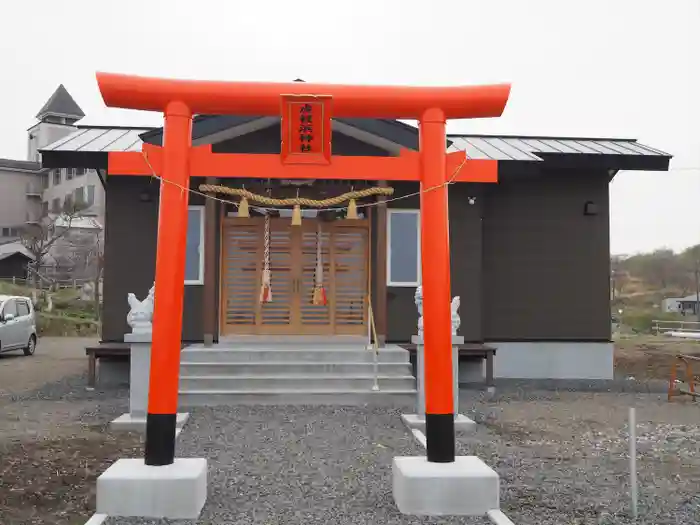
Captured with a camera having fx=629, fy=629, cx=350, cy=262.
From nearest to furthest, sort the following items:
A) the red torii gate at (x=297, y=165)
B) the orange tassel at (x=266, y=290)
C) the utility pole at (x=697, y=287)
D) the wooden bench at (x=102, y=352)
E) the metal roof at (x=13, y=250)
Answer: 1. the red torii gate at (x=297, y=165)
2. the wooden bench at (x=102, y=352)
3. the orange tassel at (x=266, y=290)
4. the metal roof at (x=13, y=250)
5. the utility pole at (x=697, y=287)

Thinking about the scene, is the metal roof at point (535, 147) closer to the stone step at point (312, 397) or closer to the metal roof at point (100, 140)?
the stone step at point (312, 397)

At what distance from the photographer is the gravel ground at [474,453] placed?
4539 mm

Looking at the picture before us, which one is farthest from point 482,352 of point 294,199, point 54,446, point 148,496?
point 148,496

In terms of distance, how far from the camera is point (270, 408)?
8.42 metres

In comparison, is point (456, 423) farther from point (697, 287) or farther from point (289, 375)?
point (697, 287)

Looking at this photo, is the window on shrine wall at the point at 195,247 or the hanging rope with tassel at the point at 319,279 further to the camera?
the window on shrine wall at the point at 195,247

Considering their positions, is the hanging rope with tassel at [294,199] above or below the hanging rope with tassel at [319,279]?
above

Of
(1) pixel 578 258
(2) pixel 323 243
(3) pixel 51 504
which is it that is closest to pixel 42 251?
(2) pixel 323 243

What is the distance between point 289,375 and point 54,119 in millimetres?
50070

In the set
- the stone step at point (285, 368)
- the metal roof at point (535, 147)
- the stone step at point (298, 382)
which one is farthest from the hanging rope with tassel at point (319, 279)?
the metal roof at point (535, 147)

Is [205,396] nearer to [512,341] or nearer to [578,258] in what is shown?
[512,341]

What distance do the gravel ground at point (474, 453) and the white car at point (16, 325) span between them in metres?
10.1

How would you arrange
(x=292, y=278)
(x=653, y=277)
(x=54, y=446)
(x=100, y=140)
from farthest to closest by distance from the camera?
1. (x=653, y=277)
2. (x=100, y=140)
3. (x=292, y=278)
4. (x=54, y=446)

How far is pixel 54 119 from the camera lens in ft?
169
